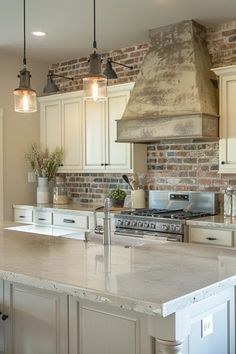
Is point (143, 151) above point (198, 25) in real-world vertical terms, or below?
below

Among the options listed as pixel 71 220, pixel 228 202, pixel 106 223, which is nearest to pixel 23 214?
pixel 71 220

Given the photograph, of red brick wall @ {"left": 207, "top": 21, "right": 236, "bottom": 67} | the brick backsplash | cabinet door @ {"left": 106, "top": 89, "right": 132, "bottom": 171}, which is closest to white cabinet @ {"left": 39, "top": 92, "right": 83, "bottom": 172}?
the brick backsplash

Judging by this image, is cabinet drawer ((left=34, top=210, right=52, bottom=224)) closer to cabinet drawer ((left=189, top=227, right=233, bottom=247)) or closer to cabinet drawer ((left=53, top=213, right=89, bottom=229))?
cabinet drawer ((left=53, top=213, right=89, bottom=229))

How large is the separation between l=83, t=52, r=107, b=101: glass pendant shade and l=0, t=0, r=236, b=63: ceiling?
52.4 inches

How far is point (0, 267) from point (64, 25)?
10.6ft

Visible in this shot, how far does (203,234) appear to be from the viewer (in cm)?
380

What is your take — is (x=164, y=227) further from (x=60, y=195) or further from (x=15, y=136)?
(x=15, y=136)

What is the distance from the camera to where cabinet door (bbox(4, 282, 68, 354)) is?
1931 mm

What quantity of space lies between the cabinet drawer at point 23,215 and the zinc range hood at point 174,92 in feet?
5.30

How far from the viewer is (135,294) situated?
1421 millimetres

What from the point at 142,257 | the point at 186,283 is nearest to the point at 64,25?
the point at 142,257

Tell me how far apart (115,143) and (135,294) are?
364cm

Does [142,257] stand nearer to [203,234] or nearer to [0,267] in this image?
[0,267]

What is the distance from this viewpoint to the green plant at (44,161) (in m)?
5.60
